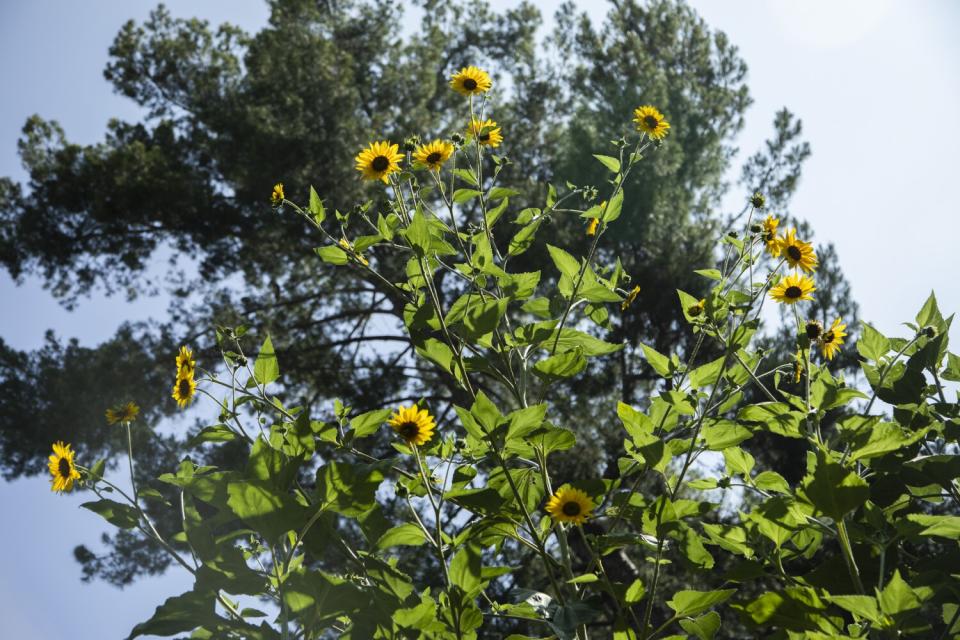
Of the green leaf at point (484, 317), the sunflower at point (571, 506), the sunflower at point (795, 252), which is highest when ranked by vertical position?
the sunflower at point (795, 252)

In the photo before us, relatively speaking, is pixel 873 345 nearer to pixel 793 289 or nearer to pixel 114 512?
pixel 793 289

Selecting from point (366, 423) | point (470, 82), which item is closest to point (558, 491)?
point (366, 423)

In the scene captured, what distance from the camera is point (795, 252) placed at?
149 centimetres

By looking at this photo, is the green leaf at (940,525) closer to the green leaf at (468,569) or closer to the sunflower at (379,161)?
the green leaf at (468,569)

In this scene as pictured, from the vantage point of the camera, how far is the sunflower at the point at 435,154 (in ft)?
5.27

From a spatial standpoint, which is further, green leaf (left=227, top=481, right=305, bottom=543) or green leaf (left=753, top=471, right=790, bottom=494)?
green leaf (left=753, top=471, right=790, bottom=494)

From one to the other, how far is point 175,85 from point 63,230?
172 cm

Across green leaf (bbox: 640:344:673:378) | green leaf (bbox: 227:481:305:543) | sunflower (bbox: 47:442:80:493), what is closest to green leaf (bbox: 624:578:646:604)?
green leaf (bbox: 640:344:673:378)

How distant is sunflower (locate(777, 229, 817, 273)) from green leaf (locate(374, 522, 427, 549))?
802 mm

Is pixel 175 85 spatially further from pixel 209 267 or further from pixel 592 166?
pixel 592 166

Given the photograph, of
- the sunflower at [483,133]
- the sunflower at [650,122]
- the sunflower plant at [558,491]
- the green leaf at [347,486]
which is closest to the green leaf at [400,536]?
the sunflower plant at [558,491]

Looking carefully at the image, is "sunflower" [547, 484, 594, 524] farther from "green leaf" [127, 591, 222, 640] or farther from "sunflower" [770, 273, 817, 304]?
"sunflower" [770, 273, 817, 304]

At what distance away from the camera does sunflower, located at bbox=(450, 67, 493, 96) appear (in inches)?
75.7

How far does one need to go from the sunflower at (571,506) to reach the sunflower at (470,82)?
3.42 feet
